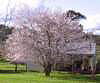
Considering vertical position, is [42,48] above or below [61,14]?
below

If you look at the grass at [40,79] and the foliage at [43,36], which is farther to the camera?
the foliage at [43,36]

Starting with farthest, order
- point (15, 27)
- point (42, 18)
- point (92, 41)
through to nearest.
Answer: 1. point (92, 41)
2. point (15, 27)
3. point (42, 18)

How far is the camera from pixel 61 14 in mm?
22500

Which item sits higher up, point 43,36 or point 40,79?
point 43,36

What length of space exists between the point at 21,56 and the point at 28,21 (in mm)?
3527

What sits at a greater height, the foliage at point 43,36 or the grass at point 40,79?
the foliage at point 43,36

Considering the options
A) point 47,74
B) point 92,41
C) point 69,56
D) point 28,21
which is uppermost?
point 28,21

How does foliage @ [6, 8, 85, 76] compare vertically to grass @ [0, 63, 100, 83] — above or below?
above

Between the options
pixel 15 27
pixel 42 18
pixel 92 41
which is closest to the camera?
pixel 42 18

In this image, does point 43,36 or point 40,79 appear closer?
point 40,79

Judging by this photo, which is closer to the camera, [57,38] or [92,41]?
[57,38]

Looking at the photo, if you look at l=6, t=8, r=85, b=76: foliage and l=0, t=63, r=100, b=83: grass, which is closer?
l=0, t=63, r=100, b=83: grass

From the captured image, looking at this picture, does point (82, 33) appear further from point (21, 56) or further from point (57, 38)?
point (21, 56)

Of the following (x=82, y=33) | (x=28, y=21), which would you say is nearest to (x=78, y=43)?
(x=82, y=33)
